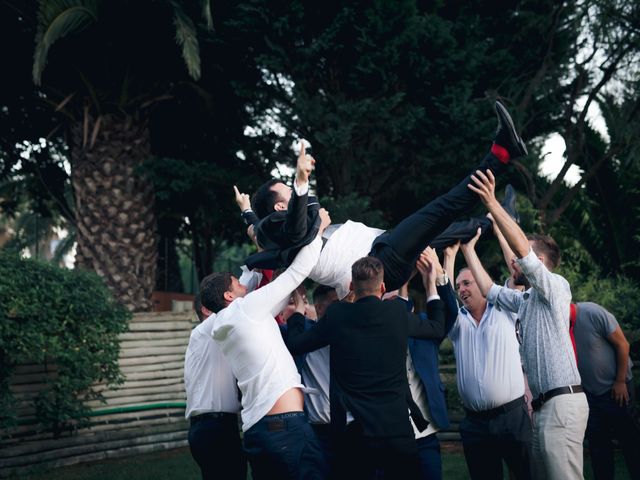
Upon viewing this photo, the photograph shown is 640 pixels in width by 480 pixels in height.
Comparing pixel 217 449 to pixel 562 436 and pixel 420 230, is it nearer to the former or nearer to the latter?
pixel 420 230

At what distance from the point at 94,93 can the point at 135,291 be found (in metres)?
3.41

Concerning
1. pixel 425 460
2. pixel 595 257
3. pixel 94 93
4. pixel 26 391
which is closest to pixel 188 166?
pixel 94 93

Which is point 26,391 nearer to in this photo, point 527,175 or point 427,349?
point 427,349

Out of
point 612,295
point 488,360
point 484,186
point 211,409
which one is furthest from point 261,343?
point 612,295

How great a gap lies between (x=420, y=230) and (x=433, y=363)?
0.95 meters

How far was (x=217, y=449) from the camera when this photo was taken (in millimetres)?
5773

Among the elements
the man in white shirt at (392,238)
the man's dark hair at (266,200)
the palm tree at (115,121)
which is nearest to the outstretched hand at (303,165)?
the man in white shirt at (392,238)

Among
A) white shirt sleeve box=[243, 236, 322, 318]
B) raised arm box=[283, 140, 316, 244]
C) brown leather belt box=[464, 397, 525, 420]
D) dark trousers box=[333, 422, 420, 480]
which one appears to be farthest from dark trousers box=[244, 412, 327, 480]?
brown leather belt box=[464, 397, 525, 420]

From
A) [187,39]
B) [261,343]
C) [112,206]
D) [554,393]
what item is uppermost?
[187,39]

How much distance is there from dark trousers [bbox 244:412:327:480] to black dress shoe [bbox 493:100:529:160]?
217 centimetres

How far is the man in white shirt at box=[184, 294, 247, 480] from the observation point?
5.77 meters

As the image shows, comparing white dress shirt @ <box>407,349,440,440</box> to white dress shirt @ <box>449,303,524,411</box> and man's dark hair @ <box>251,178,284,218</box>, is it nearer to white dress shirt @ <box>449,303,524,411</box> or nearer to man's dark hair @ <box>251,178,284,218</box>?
white dress shirt @ <box>449,303,524,411</box>

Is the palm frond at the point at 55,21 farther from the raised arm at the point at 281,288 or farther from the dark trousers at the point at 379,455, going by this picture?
the dark trousers at the point at 379,455

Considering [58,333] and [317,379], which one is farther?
[58,333]
